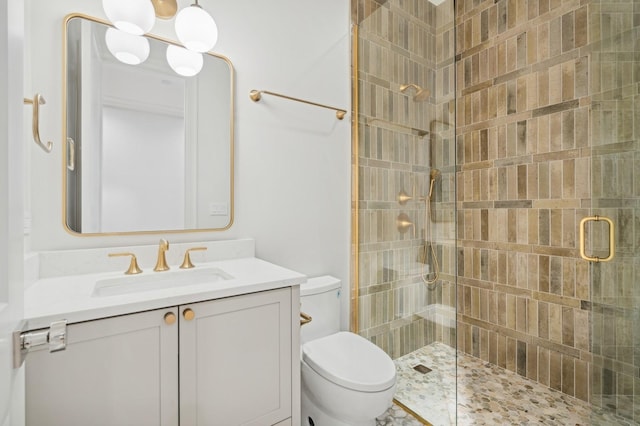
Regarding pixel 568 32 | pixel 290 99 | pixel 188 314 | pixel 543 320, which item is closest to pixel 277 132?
pixel 290 99

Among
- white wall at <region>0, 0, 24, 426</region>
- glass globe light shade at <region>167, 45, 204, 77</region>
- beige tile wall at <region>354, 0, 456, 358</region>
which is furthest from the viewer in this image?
beige tile wall at <region>354, 0, 456, 358</region>

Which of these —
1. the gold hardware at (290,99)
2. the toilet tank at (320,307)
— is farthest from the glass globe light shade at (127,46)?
the toilet tank at (320,307)

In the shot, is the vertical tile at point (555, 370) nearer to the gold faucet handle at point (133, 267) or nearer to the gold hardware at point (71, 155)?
the gold faucet handle at point (133, 267)

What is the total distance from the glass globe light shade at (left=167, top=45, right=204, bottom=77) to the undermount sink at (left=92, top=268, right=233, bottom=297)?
95 cm

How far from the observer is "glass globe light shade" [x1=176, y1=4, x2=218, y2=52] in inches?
53.1

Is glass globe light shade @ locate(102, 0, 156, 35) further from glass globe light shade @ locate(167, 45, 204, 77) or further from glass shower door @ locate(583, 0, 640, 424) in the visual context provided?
glass shower door @ locate(583, 0, 640, 424)

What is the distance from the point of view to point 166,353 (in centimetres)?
93

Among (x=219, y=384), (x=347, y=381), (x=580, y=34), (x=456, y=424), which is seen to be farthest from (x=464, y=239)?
(x=219, y=384)

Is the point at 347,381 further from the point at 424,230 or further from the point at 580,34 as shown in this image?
the point at 580,34

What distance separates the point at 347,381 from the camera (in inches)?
50.3

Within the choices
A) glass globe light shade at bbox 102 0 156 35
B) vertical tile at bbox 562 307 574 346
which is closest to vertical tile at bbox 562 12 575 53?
vertical tile at bbox 562 307 574 346

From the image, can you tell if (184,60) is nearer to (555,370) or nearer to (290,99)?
(290,99)

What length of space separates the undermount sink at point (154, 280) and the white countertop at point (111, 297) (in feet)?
0.06

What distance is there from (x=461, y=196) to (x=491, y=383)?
131cm
